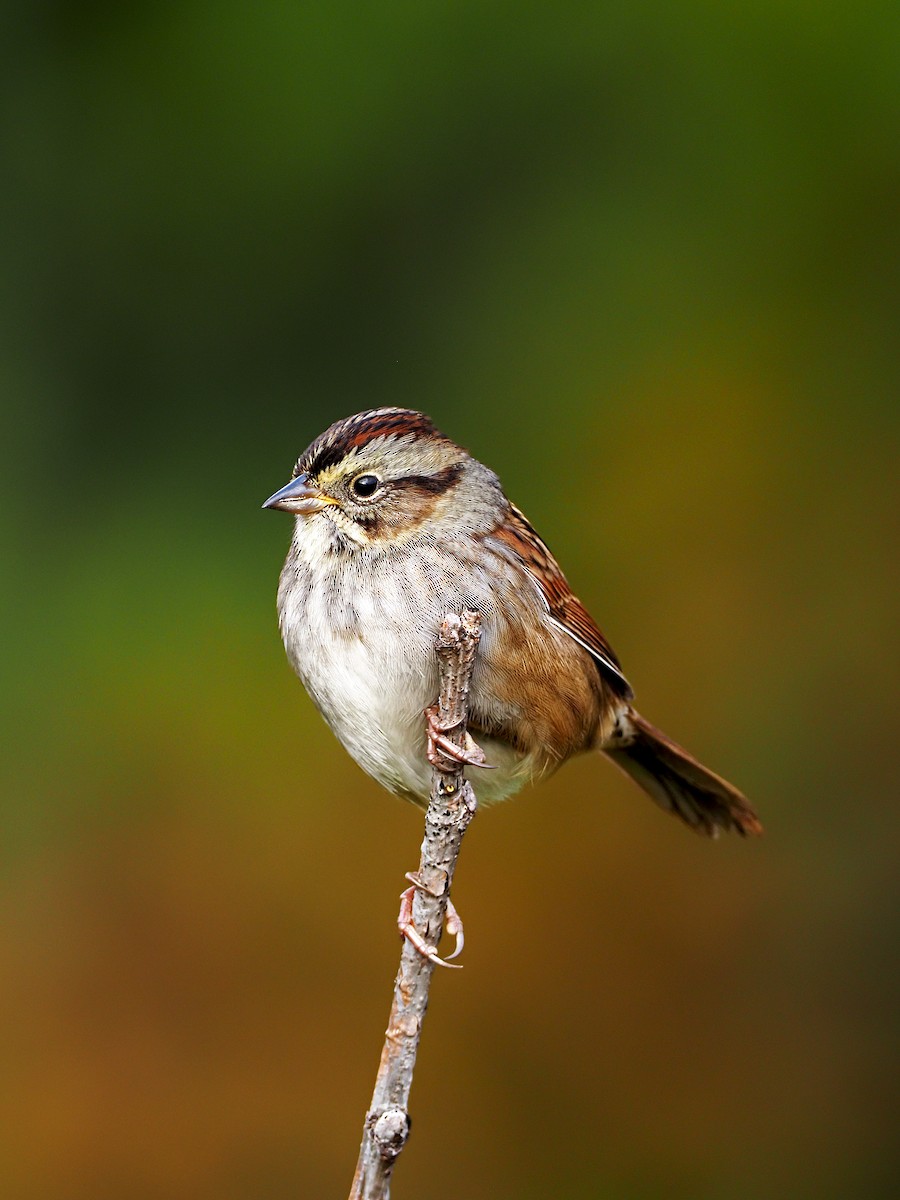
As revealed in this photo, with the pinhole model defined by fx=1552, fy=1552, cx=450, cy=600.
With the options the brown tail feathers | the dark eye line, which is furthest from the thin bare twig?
the brown tail feathers

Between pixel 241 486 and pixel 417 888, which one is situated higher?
pixel 241 486

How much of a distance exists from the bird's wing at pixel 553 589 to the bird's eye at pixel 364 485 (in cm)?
26

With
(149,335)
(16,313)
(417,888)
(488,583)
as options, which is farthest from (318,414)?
(417,888)

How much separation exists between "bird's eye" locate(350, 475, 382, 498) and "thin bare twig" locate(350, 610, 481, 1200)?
48 centimetres

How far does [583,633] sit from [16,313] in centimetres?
225

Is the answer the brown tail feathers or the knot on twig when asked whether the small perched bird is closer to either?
the brown tail feathers

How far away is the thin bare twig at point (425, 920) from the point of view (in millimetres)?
2480

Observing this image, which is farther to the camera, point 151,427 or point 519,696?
point 151,427

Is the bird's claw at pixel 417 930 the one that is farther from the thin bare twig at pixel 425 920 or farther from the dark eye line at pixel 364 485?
the dark eye line at pixel 364 485

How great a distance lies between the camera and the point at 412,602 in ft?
9.34

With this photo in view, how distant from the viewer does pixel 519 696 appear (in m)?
2.96

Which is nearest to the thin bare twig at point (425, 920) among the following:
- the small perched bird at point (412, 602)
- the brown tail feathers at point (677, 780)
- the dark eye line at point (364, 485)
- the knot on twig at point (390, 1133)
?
the knot on twig at point (390, 1133)

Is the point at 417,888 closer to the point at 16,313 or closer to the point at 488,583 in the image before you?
the point at 488,583

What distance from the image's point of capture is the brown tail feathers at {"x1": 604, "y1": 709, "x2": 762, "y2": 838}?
3.65 meters
